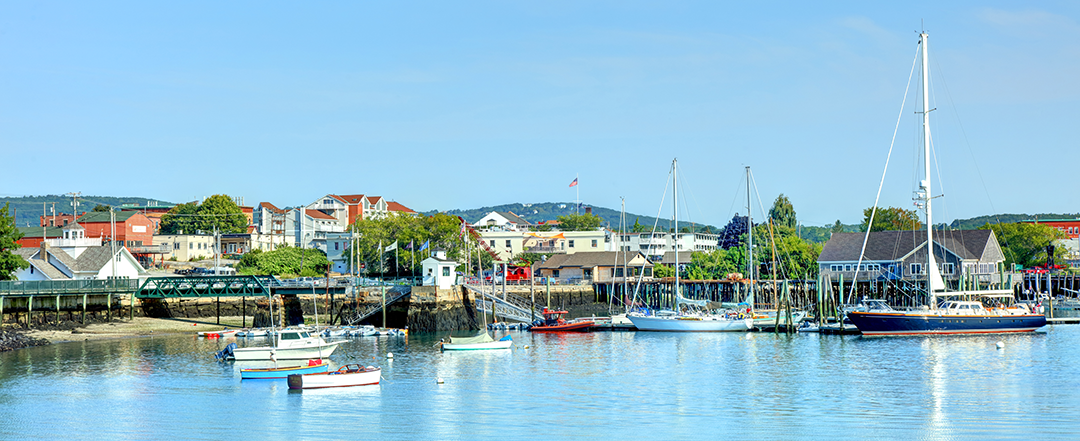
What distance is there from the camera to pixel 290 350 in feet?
185

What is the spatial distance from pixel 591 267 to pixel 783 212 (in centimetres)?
7605

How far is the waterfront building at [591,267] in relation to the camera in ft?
410

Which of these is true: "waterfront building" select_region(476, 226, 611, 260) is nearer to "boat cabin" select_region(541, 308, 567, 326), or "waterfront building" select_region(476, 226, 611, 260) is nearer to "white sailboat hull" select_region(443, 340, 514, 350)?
"boat cabin" select_region(541, 308, 567, 326)

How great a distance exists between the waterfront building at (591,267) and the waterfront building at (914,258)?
2504 centimetres

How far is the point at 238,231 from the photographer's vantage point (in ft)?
561

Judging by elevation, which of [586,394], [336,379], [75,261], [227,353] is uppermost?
[75,261]

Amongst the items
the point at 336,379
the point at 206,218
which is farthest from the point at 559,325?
the point at 206,218

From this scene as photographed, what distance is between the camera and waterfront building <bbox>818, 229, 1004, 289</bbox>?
10088 centimetres

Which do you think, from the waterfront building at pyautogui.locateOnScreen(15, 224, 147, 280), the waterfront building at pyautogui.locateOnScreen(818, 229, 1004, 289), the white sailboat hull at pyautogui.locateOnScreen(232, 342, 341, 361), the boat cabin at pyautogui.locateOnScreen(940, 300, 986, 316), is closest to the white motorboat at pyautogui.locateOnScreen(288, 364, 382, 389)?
the white sailboat hull at pyautogui.locateOnScreen(232, 342, 341, 361)

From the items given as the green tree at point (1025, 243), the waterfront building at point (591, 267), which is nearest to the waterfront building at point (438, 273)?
the waterfront building at point (591, 267)

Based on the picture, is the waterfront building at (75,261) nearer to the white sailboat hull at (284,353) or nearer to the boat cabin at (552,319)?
the white sailboat hull at (284,353)

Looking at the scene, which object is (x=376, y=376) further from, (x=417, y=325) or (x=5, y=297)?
(x=5, y=297)

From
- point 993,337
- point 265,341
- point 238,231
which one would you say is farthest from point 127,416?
point 238,231

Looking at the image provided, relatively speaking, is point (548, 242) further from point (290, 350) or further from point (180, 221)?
point (290, 350)
